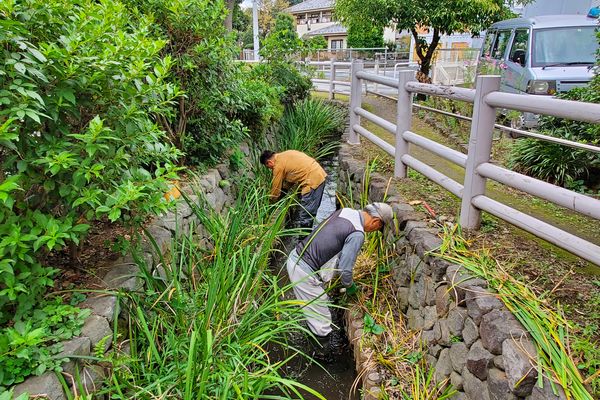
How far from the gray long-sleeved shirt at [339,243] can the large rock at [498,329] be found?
4.82ft

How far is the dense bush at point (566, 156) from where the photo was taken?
13.7 ft

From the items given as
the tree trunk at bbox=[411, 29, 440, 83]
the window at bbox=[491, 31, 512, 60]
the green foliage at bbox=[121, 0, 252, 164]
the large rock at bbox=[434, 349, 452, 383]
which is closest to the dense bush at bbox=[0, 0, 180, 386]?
the green foliage at bbox=[121, 0, 252, 164]

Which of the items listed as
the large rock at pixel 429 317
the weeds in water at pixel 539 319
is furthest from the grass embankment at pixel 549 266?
the large rock at pixel 429 317

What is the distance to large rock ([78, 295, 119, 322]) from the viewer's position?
238 cm

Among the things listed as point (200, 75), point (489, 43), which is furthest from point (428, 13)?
point (200, 75)

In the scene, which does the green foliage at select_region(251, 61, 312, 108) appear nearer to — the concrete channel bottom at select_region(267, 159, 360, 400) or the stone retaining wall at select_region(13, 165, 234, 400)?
the stone retaining wall at select_region(13, 165, 234, 400)

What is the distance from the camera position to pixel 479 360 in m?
2.47

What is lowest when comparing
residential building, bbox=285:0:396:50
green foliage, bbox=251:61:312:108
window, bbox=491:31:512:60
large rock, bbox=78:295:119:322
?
large rock, bbox=78:295:119:322

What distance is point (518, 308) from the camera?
234 centimetres

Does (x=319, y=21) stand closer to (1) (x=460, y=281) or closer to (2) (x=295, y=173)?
(2) (x=295, y=173)

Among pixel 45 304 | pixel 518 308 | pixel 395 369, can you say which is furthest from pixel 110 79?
pixel 395 369

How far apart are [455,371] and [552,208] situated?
191 centimetres

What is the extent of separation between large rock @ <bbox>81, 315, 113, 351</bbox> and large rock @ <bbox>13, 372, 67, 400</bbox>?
0.28 metres

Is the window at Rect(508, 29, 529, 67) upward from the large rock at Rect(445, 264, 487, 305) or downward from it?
upward
